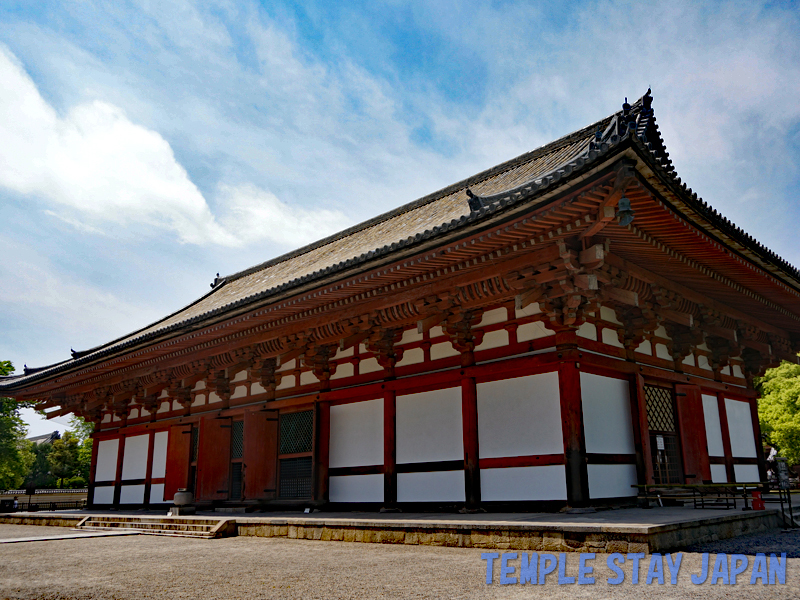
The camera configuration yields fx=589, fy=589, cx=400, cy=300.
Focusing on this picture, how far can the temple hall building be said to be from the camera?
24.6 ft

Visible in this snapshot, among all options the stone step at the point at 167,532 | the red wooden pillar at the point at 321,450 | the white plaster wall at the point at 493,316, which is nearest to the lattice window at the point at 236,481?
the stone step at the point at 167,532

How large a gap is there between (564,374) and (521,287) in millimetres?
1446

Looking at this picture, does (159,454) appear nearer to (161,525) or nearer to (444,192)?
(161,525)

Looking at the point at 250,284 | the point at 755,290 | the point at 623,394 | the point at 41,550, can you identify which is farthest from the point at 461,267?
the point at 250,284

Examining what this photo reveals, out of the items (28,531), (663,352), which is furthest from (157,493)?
(663,352)

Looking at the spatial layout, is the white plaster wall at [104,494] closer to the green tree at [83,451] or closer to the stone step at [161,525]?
the stone step at [161,525]

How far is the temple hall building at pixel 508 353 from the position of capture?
7.51 metres

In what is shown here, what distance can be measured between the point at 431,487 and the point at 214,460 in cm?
539

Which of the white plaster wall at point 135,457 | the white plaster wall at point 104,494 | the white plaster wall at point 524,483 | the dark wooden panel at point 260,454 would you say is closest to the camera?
the white plaster wall at point 524,483

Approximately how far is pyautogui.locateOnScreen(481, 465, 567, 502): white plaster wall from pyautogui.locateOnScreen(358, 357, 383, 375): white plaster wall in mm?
2851

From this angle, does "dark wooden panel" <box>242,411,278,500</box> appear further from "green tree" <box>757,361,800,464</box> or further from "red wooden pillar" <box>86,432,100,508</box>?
"green tree" <box>757,361,800,464</box>

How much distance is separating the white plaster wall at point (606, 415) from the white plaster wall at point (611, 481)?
25 centimetres

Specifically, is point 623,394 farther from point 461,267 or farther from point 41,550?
point 41,550

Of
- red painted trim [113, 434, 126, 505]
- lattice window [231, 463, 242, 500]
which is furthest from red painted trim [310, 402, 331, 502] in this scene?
red painted trim [113, 434, 126, 505]
